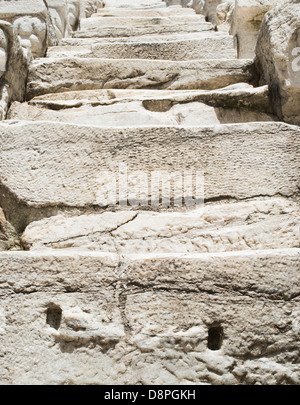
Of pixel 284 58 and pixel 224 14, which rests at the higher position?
pixel 224 14

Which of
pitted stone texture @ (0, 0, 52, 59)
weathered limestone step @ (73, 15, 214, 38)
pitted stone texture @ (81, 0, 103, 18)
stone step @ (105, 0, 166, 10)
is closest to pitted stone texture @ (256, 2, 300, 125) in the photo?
pitted stone texture @ (0, 0, 52, 59)

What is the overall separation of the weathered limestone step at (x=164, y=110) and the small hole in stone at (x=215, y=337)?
109cm

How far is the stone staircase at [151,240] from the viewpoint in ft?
4.17

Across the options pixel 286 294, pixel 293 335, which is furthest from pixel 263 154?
pixel 293 335

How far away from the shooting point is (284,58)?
80.7 inches

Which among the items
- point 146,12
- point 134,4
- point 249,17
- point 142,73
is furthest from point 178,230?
point 134,4

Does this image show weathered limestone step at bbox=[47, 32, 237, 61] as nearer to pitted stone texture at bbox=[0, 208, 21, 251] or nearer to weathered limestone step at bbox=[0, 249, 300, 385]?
pitted stone texture at bbox=[0, 208, 21, 251]

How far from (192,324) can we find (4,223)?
77 centimetres

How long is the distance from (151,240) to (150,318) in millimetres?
329

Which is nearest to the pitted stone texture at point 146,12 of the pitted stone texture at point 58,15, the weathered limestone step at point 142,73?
the pitted stone texture at point 58,15

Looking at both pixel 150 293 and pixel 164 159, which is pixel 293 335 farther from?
pixel 164 159

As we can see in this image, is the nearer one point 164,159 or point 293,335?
point 293,335

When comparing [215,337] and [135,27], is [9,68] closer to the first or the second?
[215,337]

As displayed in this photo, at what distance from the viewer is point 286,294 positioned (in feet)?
4.31
